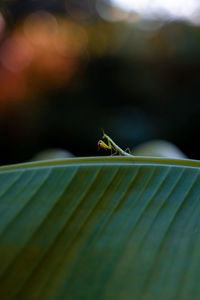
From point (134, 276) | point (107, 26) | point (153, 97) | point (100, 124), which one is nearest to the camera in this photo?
point (134, 276)

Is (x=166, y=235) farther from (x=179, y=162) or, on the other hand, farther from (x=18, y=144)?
(x=18, y=144)

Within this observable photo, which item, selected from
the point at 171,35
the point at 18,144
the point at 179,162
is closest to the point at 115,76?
the point at 171,35

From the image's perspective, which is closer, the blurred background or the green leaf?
the green leaf

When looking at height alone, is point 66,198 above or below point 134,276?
above

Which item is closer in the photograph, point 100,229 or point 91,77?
point 100,229

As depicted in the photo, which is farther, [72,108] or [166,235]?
[72,108]
